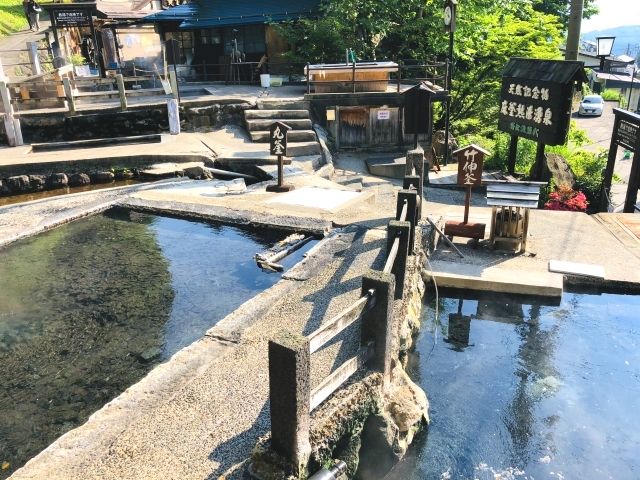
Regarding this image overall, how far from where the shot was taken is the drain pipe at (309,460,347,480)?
437 centimetres

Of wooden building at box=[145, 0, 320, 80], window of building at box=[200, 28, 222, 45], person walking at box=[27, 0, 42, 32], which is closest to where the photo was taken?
wooden building at box=[145, 0, 320, 80]

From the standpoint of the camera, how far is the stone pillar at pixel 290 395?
13.0 feet

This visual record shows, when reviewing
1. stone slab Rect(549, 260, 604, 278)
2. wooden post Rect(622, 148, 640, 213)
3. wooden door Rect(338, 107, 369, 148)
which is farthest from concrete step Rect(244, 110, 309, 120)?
stone slab Rect(549, 260, 604, 278)

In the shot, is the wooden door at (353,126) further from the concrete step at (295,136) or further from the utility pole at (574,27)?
the utility pole at (574,27)

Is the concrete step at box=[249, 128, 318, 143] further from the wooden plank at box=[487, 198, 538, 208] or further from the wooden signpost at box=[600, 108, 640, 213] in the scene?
the wooden signpost at box=[600, 108, 640, 213]

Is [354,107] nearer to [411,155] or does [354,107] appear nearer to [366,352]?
[411,155]

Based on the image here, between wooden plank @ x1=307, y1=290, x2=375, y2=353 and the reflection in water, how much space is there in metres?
2.32

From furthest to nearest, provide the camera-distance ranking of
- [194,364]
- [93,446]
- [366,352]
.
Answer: [194,364], [366,352], [93,446]

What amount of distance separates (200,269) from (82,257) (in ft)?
7.81

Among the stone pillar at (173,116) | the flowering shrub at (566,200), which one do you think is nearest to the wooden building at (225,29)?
the stone pillar at (173,116)

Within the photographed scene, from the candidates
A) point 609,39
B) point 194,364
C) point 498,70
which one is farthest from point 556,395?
point 498,70

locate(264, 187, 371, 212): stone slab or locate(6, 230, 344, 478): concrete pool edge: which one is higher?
locate(264, 187, 371, 212): stone slab

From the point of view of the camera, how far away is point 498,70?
21141mm

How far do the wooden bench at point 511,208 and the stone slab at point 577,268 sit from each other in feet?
2.73
